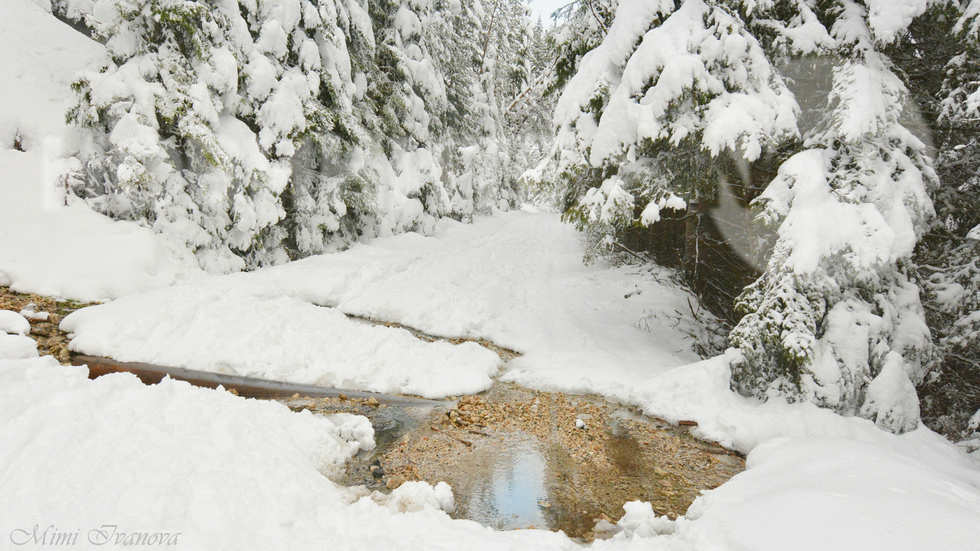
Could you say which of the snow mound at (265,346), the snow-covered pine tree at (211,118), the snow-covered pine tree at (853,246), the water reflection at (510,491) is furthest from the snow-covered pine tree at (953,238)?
the snow-covered pine tree at (211,118)

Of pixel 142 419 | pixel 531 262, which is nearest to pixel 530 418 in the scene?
pixel 142 419

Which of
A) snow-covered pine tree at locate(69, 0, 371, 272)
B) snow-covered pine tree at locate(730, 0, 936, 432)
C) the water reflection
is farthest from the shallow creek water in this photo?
snow-covered pine tree at locate(69, 0, 371, 272)

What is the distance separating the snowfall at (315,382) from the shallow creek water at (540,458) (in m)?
0.28

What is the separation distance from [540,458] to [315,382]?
10.7 feet

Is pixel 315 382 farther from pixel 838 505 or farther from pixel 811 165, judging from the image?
pixel 811 165

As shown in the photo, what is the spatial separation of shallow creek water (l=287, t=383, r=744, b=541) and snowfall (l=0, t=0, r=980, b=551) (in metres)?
0.28

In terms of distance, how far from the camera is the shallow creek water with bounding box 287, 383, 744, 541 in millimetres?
4105

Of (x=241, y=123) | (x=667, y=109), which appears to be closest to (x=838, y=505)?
(x=667, y=109)

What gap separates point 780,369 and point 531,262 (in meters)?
9.27

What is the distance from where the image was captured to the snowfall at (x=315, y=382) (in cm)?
301

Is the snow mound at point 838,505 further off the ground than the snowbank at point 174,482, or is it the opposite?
the snow mound at point 838,505

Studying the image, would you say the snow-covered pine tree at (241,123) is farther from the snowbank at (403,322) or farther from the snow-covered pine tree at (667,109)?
the snow-covered pine tree at (667,109)

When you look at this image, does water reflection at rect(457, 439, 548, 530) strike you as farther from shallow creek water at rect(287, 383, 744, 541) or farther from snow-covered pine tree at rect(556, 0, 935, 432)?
snow-covered pine tree at rect(556, 0, 935, 432)

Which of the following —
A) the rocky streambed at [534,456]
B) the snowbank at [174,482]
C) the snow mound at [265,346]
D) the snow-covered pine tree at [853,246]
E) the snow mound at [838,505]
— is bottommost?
the snow mound at [265,346]
